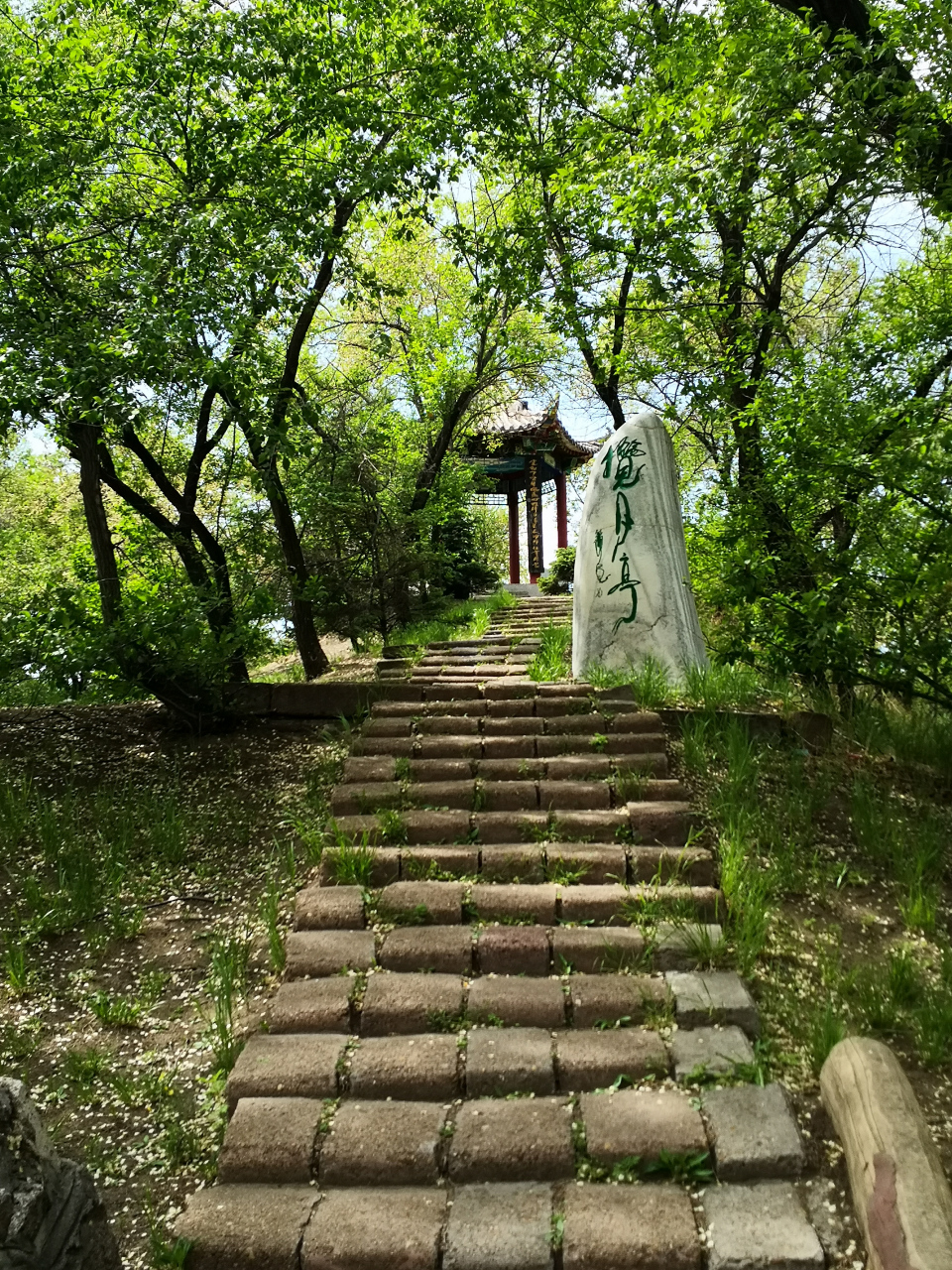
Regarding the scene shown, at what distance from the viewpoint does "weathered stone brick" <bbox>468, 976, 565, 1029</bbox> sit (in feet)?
9.41

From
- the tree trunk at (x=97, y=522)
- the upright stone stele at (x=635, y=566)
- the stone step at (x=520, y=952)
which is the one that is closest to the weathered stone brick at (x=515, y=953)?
the stone step at (x=520, y=952)

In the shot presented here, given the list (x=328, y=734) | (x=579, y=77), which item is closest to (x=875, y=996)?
(x=328, y=734)

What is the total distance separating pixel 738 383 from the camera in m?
8.02

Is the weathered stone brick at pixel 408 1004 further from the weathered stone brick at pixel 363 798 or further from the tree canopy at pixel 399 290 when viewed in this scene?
the tree canopy at pixel 399 290

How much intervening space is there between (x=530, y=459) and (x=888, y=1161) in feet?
A: 56.2

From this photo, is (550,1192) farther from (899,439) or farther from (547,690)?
(899,439)

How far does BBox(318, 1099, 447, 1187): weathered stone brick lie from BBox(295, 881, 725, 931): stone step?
2.95ft

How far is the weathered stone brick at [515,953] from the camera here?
10.2ft

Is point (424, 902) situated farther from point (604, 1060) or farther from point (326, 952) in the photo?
point (604, 1060)

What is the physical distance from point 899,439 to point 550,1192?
402 cm

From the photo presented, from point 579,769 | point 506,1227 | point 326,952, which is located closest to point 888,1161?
point 506,1227

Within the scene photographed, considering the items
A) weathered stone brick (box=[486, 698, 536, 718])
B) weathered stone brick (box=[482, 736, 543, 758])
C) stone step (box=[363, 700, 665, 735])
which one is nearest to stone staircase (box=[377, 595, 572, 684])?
stone step (box=[363, 700, 665, 735])

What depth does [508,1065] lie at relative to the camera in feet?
8.65

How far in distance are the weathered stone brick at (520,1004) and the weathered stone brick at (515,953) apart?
0.11 metres
